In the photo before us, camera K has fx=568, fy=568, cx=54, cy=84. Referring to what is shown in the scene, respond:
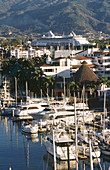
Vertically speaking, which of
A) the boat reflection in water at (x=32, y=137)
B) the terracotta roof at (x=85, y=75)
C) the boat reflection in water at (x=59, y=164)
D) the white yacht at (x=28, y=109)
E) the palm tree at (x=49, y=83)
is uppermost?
the terracotta roof at (x=85, y=75)

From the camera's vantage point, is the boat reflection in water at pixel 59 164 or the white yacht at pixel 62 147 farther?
the white yacht at pixel 62 147

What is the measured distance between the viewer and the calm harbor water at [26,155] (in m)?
51.7

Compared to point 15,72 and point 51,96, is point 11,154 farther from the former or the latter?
point 15,72

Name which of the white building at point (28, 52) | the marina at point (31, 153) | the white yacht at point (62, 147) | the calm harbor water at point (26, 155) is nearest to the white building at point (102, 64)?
the marina at point (31, 153)

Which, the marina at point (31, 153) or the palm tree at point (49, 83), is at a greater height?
the palm tree at point (49, 83)

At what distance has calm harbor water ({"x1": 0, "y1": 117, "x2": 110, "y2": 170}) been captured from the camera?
51688mm

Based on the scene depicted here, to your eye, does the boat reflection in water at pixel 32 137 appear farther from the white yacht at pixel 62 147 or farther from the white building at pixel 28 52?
the white building at pixel 28 52

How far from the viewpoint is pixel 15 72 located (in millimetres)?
119000

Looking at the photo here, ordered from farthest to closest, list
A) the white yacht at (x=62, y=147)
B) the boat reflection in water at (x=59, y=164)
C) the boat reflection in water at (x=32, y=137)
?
the boat reflection in water at (x=32, y=137) → the white yacht at (x=62, y=147) → the boat reflection in water at (x=59, y=164)

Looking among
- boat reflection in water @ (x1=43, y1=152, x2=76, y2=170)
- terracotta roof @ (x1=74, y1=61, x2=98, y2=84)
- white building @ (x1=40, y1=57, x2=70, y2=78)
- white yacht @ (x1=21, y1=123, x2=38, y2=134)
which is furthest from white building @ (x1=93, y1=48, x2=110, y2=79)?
boat reflection in water @ (x1=43, y1=152, x2=76, y2=170)

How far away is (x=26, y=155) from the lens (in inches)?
2223

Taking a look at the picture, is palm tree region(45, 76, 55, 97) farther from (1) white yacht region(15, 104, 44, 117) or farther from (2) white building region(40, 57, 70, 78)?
(1) white yacht region(15, 104, 44, 117)

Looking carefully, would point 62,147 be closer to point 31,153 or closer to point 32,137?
point 31,153

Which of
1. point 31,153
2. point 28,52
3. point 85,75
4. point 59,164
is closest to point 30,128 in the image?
point 31,153
